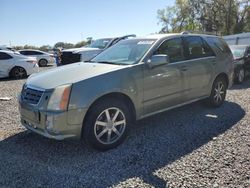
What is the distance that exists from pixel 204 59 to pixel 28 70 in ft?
33.0

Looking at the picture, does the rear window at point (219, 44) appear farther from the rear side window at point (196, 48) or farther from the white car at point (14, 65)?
the white car at point (14, 65)

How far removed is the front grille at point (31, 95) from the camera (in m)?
4.03

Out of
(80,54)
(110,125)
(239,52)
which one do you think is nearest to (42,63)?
(80,54)

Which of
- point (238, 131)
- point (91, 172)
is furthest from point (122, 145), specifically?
point (238, 131)

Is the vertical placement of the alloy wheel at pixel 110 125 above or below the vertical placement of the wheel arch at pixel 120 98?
below

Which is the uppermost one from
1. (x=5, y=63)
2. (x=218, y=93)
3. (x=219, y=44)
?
(x=219, y=44)

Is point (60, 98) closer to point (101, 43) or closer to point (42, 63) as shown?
point (101, 43)

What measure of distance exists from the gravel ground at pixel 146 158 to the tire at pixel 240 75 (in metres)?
4.93

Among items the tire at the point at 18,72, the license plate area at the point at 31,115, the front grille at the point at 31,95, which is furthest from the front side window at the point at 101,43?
the license plate area at the point at 31,115

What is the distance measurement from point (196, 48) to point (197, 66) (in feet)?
1.51

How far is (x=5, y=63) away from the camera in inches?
509

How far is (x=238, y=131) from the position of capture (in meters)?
5.00

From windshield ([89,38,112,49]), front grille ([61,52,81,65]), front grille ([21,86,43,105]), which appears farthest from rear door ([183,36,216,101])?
windshield ([89,38,112,49])

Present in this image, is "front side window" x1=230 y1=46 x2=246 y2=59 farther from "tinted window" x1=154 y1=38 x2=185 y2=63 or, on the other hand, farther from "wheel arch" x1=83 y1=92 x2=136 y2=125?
"wheel arch" x1=83 y1=92 x2=136 y2=125
